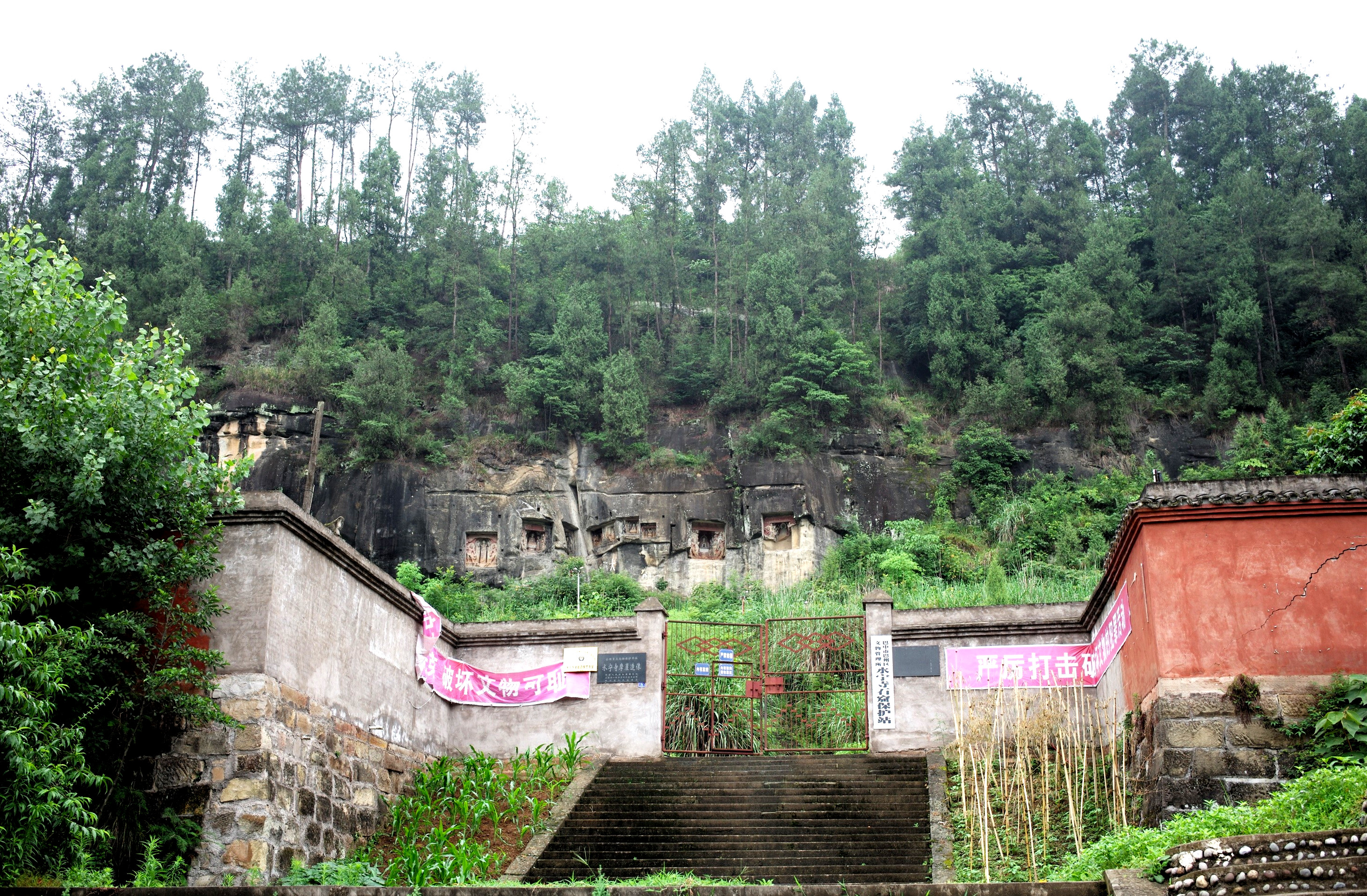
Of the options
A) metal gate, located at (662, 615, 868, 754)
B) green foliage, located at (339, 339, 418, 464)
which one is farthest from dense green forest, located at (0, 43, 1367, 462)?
metal gate, located at (662, 615, 868, 754)

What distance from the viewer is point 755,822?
10.1 m

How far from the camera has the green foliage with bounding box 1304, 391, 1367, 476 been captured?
10.8 meters

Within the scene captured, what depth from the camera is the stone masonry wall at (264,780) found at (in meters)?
8.09

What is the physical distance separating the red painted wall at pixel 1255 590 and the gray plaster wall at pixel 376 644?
20.0 ft

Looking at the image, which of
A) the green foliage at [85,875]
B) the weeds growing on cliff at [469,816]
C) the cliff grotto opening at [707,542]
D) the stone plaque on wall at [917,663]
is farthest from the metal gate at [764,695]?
the cliff grotto opening at [707,542]

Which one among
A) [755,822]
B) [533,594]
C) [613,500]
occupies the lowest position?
[755,822]

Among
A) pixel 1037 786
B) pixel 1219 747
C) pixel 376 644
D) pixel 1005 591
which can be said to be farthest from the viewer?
pixel 1005 591

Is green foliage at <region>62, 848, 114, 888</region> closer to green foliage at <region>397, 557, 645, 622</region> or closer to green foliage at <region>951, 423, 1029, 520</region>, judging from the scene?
green foliage at <region>397, 557, 645, 622</region>

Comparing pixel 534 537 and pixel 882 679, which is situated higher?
pixel 534 537

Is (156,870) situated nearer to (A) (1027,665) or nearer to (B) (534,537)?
(A) (1027,665)

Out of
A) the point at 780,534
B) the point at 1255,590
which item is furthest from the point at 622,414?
the point at 1255,590

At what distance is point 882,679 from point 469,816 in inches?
194

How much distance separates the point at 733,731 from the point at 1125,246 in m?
20.4

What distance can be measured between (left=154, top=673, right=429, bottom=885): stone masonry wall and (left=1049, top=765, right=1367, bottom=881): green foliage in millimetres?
5895
